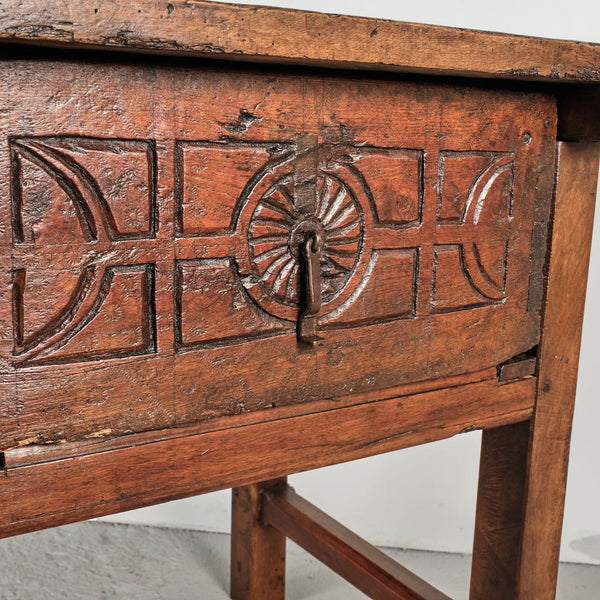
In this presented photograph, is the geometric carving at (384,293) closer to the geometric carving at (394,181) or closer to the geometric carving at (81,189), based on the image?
the geometric carving at (394,181)

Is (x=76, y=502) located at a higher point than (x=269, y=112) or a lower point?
lower

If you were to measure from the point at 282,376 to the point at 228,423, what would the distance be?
8 cm

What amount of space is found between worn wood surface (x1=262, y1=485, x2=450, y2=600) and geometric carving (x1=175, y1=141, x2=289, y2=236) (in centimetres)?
75

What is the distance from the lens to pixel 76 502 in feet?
2.77

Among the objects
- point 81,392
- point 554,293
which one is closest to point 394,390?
point 554,293

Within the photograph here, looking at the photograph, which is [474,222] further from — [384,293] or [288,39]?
[288,39]

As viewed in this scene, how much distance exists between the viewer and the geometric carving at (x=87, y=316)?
781mm

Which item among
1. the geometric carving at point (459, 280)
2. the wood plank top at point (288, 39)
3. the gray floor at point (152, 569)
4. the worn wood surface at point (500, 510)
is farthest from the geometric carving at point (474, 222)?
the gray floor at point (152, 569)

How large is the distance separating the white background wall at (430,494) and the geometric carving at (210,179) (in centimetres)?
148

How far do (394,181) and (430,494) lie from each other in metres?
1.49

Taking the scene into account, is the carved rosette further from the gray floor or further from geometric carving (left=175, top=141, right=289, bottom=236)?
the gray floor

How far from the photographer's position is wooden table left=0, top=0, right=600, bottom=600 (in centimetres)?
77

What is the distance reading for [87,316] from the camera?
31.9 inches

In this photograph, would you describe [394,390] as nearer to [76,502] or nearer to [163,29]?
[76,502]
